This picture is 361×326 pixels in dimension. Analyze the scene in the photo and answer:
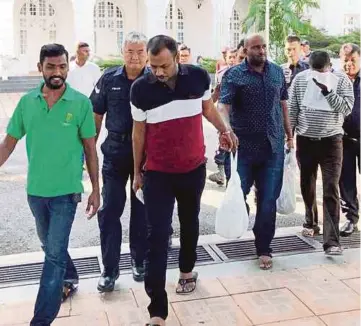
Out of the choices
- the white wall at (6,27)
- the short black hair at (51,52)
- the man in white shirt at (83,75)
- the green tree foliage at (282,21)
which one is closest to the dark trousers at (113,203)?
the short black hair at (51,52)

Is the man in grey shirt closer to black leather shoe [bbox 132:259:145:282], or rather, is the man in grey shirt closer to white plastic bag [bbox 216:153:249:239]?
white plastic bag [bbox 216:153:249:239]

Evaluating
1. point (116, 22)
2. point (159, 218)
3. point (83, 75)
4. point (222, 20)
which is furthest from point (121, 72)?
point (222, 20)

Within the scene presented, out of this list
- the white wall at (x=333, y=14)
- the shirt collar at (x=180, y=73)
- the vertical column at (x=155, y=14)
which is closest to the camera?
the shirt collar at (x=180, y=73)

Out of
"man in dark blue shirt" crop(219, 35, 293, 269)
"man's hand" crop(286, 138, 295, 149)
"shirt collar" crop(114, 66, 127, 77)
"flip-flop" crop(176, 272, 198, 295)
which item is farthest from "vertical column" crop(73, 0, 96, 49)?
"flip-flop" crop(176, 272, 198, 295)

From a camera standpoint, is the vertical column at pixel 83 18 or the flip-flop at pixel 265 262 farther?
the vertical column at pixel 83 18

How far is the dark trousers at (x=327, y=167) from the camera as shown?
4816mm

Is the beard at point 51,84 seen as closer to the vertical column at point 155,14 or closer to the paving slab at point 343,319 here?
the paving slab at point 343,319

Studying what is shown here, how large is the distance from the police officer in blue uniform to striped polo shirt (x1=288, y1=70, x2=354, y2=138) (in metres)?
1.59

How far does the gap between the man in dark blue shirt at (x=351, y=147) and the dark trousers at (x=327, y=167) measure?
1.58 ft

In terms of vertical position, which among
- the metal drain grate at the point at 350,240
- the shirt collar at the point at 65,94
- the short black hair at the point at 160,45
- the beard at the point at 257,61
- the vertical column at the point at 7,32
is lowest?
the metal drain grate at the point at 350,240

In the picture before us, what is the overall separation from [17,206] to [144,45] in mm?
3565

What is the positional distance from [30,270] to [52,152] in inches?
66.3

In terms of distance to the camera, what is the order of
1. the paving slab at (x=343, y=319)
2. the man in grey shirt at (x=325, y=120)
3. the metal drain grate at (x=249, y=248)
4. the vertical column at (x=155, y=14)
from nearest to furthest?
the paving slab at (x=343, y=319)
the man in grey shirt at (x=325, y=120)
the metal drain grate at (x=249, y=248)
the vertical column at (x=155, y=14)

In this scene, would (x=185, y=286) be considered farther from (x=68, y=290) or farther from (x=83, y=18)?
(x=83, y=18)
